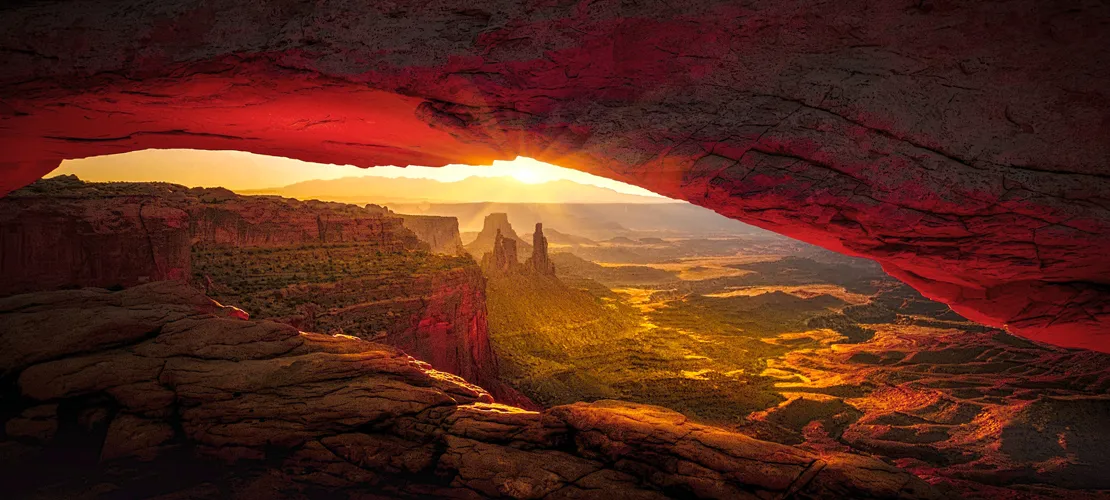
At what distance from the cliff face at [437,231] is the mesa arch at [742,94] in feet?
157

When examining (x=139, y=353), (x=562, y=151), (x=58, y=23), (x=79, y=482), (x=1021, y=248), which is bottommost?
(x=79, y=482)

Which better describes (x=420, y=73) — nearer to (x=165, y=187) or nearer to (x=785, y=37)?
(x=785, y=37)

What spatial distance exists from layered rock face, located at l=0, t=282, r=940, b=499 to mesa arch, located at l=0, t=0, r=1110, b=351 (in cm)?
342

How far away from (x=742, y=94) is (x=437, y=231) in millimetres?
52148

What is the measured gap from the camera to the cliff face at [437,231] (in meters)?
53.9

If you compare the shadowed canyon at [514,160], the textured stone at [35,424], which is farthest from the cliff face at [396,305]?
the textured stone at [35,424]

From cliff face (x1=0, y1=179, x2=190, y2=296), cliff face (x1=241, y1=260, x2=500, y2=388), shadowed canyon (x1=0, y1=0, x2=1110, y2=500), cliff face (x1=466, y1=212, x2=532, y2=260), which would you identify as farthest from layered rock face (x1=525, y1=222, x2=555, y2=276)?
shadowed canyon (x1=0, y1=0, x2=1110, y2=500)

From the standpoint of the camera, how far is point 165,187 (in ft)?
67.9

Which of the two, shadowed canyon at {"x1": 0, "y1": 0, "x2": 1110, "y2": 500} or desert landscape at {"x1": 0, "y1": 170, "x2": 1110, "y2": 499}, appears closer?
shadowed canyon at {"x1": 0, "y1": 0, "x2": 1110, "y2": 500}

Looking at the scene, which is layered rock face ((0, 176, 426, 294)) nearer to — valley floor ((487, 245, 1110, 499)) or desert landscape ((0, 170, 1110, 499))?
desert landscape ((0, 170, 1110, 499))

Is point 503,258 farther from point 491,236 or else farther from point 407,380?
point 407,380

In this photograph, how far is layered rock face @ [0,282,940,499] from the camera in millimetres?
6227

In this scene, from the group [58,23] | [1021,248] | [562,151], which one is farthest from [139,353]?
[1021,248]

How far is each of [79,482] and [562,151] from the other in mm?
7491
